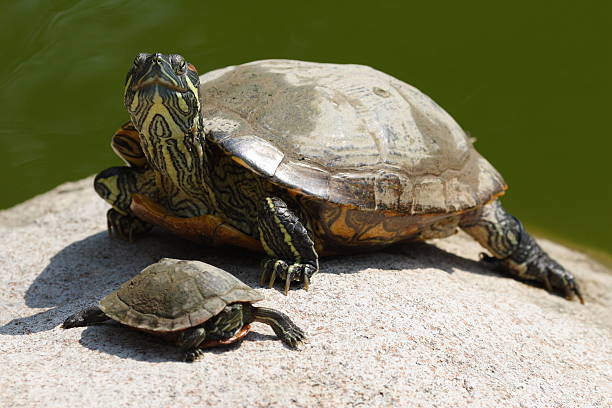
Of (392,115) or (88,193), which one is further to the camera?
(88,193)

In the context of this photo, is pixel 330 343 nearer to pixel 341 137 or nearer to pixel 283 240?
pixel 283 240

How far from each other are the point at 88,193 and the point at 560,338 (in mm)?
4654

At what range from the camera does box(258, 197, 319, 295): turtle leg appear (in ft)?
11.0

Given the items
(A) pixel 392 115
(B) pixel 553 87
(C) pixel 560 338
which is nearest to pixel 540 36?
(B) pixel 553 87

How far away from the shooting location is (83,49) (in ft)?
22.0

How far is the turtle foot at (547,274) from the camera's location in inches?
189

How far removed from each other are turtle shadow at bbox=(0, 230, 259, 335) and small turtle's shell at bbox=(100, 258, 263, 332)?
61 cm

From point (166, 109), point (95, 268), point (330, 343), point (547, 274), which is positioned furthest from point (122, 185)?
point (547, 274)

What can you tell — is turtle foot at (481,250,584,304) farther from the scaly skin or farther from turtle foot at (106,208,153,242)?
turtle foot at (106,208,153,242)

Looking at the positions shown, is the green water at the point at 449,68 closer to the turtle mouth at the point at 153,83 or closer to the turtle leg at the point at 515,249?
the turtle leg at the point at 515,249

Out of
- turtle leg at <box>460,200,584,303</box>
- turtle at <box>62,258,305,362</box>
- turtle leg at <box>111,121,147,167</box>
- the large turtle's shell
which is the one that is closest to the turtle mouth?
the large turtle's shell

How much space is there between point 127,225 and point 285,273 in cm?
159

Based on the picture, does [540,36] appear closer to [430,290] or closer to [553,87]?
[553,87]

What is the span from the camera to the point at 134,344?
2.67 m
